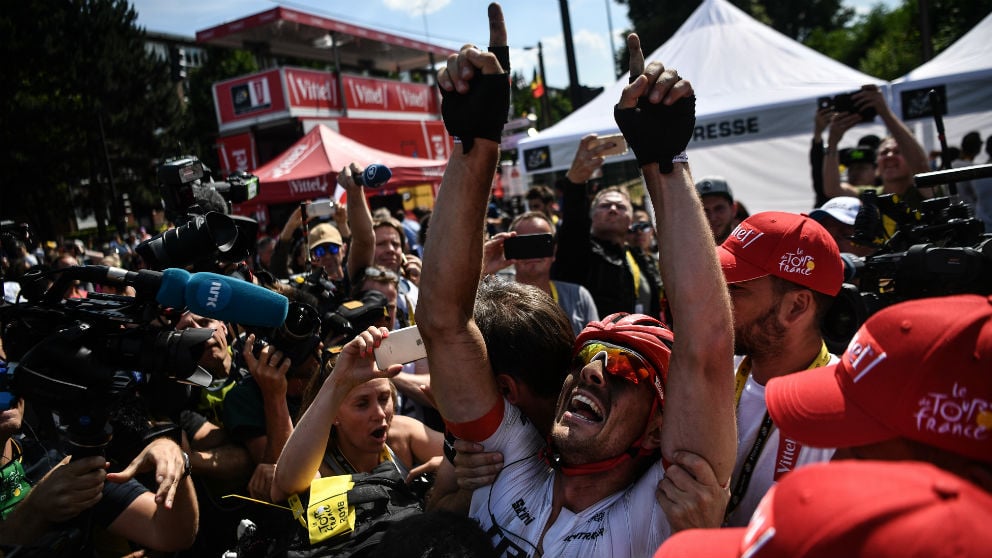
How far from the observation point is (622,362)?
5.00 feet

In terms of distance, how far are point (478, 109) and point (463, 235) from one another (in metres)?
0.29

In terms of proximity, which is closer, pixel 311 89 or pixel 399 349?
pixel 399 349

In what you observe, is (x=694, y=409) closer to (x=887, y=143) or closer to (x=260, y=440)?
(x=260, y=440)

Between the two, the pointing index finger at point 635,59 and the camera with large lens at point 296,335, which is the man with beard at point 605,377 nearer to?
the pointing index finger at point 635,59

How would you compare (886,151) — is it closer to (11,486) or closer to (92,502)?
(92,502)

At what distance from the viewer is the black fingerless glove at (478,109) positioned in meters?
1.39

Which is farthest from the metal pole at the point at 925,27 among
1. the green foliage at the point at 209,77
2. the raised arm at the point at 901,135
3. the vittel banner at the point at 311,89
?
the green foliage at the point at 209,77

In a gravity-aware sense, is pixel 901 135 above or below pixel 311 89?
below

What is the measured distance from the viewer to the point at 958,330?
992 mm

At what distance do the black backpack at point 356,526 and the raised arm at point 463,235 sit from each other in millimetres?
355

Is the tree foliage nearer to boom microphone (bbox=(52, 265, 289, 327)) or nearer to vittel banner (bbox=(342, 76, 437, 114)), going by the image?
vittel banner (bbox=(342, 76, 437, 114))

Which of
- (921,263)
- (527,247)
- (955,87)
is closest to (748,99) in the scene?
(955,87)

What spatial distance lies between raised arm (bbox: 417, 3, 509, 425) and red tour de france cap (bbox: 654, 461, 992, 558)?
86 cm

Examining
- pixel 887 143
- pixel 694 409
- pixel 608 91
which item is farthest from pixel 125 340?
pixel 608 91
